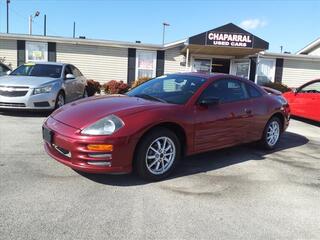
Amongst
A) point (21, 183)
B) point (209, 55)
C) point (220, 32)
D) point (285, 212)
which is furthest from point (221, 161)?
point (209, 55)

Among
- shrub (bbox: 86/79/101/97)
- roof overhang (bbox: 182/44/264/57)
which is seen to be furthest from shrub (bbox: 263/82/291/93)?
shrub (bbox: 86/79/101/97)

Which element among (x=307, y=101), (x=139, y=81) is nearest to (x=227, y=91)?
(x=307, y=101)

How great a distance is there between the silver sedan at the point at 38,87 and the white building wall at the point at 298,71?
13007 millimetres

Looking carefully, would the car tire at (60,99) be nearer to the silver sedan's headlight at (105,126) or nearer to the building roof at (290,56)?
the silver sedan's headlight at (105,126)

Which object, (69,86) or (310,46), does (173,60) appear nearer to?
(69,86)

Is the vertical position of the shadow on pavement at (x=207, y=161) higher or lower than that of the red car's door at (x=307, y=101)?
lower

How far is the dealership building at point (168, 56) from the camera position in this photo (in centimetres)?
1560

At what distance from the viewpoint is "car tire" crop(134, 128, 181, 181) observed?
446 cm

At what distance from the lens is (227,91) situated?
584 cm

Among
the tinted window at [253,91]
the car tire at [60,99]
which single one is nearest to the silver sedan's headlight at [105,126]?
the tinted window at [253,91]

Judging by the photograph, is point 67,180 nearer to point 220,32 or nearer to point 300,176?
point 300,176

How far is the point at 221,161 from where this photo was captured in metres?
5.80

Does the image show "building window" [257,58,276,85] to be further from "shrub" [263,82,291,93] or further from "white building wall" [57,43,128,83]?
"white building wall" [57,43,128,83]

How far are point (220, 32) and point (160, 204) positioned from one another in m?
12.8
